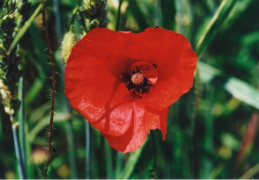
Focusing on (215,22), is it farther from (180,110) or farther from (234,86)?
(180,110)

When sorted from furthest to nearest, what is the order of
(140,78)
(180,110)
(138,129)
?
(180,110)
(140,78)
(138,129)

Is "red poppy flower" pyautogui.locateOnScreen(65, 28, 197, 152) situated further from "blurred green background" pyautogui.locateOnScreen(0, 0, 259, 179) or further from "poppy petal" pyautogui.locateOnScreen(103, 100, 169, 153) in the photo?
"blurred green background" pyautogui.locateOnScreen(0, 0, 259, 179)

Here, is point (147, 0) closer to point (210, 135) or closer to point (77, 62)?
point (210, 135)

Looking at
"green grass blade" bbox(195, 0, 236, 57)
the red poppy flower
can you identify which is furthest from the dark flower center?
"green grass blade" bbox(195, 0, 236, 57)

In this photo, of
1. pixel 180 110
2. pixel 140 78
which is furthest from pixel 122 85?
pixel 180 110

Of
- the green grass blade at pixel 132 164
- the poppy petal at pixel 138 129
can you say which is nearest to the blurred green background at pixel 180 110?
the green grass blade at pixel 132 164

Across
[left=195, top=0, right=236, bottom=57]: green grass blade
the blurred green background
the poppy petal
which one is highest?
[left=195, top=0, right=236, bottom=57]: green grass blade
